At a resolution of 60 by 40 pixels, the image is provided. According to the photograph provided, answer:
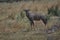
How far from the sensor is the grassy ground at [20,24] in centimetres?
695

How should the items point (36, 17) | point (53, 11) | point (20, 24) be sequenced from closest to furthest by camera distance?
point (20, 24) → point (36, 17) → point (53, 11)

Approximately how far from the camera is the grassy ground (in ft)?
22.8

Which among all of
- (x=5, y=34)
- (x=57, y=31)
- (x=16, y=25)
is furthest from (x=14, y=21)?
(x=57, y=31)

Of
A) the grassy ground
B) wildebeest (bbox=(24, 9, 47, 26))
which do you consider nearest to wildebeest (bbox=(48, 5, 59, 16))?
the grassy ground

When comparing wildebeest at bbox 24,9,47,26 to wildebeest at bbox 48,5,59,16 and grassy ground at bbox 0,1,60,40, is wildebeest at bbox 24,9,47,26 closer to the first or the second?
grassy ground at bbox 0,1,60,40

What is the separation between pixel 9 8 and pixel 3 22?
3.92ft

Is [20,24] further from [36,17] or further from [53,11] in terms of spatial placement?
[53,11]

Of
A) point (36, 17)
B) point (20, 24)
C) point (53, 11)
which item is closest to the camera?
point (20, 24)

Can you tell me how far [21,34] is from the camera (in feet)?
23.2

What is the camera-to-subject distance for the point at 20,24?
7676 millimetres

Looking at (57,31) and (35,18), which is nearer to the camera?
(57,31)

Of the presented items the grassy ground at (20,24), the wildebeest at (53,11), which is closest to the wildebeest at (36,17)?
the grassy ground at (20,24)

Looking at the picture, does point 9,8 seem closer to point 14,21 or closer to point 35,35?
point 14,21

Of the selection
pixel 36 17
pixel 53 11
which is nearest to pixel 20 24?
pixel 36 17
